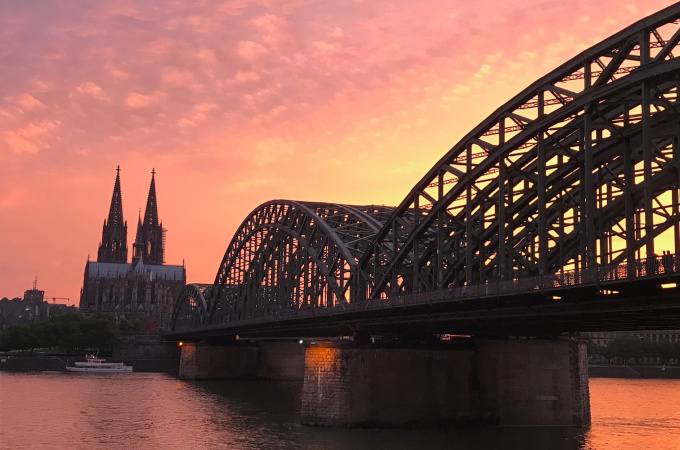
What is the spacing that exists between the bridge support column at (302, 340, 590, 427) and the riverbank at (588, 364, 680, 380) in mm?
105431

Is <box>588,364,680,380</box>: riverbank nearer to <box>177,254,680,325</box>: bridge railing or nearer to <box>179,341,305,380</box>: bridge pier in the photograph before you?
<box>179,341,305,380</box>: bridge pier

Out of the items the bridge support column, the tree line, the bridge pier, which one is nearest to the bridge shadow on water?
the bridge support column

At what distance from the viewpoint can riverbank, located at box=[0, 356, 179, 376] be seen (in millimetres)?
158375

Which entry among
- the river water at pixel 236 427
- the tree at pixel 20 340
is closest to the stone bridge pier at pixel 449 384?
the river water at pixel 236 427

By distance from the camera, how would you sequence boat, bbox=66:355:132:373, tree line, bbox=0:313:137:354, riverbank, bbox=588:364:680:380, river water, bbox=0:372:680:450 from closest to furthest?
river water, bbox=0:372:680:450 → boat, bbox=66:355:132:373 → riverbank, bbox=588:364:680:380 → tree line, bbox=0:313:137:354

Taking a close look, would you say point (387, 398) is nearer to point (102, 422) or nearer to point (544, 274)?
point (544, 274)

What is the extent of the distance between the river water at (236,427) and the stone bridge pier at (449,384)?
143cm

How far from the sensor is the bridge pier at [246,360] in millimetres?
136625

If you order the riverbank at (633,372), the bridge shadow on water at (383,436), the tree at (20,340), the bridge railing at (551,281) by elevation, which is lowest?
the bridge shadow on water at (383,436)

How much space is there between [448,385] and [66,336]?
5572 inches

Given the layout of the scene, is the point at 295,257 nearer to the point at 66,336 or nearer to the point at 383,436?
the point at 383,436

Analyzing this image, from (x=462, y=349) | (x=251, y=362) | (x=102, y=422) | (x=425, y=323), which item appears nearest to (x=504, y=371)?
(x=462, y=349)

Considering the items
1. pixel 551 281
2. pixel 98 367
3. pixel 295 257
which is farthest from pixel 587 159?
pixel 98 367

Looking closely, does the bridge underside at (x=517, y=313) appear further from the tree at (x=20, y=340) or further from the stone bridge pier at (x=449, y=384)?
the tree at (x=20, y=340)
